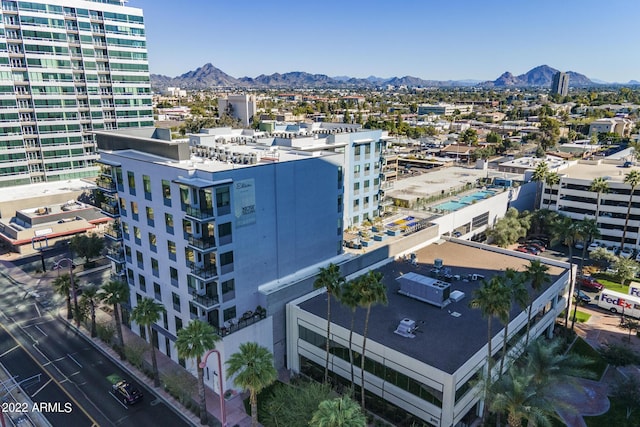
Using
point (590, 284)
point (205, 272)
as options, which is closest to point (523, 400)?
point (205, 272)

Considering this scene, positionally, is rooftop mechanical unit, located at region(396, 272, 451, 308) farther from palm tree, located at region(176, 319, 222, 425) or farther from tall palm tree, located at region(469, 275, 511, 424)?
palm tree, located at region(176, 319, 222, 425)

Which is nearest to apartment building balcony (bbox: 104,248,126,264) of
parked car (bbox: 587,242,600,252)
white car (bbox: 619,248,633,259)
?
parked car (bbox: 587,242,600,252)

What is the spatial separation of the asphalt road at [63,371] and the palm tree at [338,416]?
18.6m

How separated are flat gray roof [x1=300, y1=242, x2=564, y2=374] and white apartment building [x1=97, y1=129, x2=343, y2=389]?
6.91 metres

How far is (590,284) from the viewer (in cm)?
7156

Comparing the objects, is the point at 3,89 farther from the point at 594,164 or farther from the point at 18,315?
the point at 594,164

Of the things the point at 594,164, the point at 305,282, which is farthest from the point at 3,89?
the point at 594,164

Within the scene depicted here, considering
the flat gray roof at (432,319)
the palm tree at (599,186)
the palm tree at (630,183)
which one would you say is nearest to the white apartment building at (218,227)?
the flat gray roof at (432,319)

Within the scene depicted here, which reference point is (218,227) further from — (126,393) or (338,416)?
(338,416)

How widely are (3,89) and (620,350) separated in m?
120

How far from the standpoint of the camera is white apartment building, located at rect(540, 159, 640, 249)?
86250 mm

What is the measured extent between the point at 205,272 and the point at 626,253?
83.4 metres

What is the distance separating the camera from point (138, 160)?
47.9 m

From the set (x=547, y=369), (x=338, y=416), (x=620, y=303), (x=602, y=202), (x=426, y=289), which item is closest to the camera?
(x=338, y=416)
